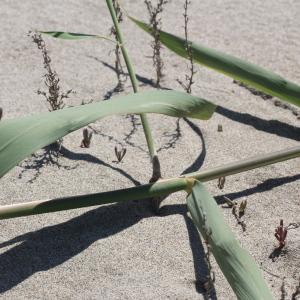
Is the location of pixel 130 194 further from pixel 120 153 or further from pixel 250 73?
pixel 250 73

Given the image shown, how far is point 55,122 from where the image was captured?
4.94ft

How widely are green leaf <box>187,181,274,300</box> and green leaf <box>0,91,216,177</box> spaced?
0.27 metres

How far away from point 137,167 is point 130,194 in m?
0.53

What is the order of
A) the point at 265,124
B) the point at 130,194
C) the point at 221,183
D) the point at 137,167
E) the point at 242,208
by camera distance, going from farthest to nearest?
the point at 265,124
the point at 137,167
the point at 221,183
the point at 242,208
the point at 130,194

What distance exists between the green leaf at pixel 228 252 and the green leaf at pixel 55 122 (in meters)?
0.27

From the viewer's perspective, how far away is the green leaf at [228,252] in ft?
4.93

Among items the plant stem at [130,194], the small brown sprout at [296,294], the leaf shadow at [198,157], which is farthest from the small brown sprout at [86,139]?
the small brown sprout at [296,294]

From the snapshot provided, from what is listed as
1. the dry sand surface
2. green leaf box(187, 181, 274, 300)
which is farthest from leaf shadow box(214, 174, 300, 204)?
green leaf box(187, 181, 274, 300)

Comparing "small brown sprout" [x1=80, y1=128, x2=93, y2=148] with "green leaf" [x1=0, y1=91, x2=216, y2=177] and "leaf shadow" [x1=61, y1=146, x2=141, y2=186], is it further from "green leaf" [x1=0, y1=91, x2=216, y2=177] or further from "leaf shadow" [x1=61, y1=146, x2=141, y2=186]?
"green leaf" [x1=0, y1=91, x2=216, y2=177]

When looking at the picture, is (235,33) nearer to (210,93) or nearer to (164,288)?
(210,93)

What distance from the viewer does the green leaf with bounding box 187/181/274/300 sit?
4.93ft

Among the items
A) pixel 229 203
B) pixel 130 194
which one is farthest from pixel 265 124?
pixel 130 194

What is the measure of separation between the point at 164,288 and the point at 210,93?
3.97ft

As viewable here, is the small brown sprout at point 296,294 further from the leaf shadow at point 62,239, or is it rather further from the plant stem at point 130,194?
the plant stem at point 130,194
